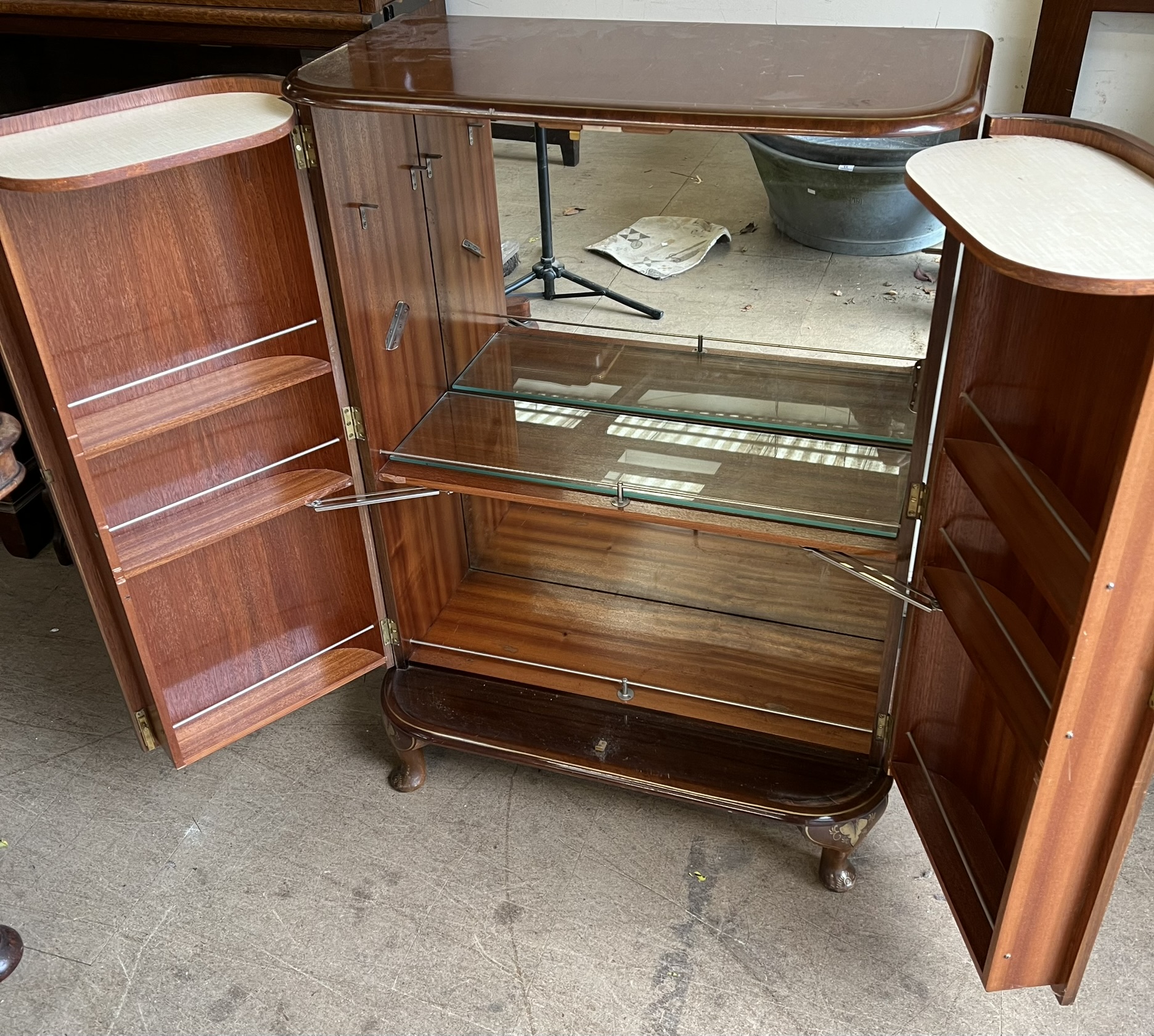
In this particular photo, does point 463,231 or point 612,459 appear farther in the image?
point 463,231

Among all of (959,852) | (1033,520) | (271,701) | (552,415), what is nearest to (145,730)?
(271,701)

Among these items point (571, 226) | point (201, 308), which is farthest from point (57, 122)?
point (571, 226)

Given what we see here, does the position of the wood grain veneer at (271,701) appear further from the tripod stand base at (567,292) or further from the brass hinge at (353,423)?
the tripod stand base at (567,292)

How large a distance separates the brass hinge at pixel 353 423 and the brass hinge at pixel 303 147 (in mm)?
426

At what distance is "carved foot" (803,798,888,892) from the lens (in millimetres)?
1943

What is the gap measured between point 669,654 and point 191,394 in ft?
3.39

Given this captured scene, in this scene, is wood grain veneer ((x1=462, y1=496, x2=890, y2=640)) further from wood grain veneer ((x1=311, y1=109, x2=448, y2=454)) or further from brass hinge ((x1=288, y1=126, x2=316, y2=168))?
brass hinge ((x1=288, y1=126, x2=316, y2=168))

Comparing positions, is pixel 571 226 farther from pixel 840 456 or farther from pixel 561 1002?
pixel 561 1002

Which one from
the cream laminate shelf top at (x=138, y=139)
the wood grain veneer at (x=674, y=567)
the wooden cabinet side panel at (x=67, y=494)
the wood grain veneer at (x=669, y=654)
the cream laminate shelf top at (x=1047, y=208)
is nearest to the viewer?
the cream laminate shelf top at (x=1047, y=208)

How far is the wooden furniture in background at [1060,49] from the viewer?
5.49 feet

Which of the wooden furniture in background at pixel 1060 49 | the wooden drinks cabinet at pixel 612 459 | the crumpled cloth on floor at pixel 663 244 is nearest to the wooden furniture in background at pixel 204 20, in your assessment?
the wooden drinks cabinet at pixel 612 459

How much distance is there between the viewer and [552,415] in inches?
81.6

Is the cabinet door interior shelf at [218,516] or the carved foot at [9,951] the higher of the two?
the cabinet door interior shelf at [218,516]

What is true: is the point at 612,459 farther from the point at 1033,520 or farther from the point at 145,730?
the point at 145,730
